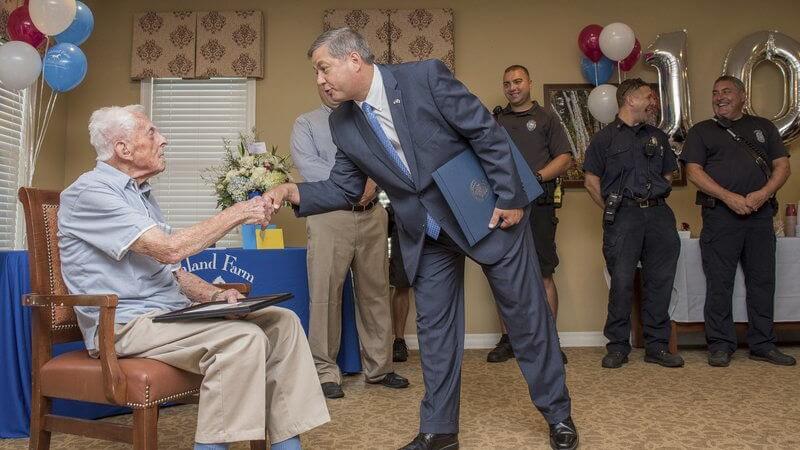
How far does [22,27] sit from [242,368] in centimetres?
274

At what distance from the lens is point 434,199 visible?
2.29m

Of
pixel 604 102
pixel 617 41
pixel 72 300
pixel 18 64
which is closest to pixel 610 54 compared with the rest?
pixel 617 41

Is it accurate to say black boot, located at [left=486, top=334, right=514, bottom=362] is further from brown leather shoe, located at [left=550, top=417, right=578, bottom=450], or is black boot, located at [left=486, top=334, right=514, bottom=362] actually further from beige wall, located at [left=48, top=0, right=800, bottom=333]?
brown leather shoe, located at [left=550, top=417, right=578, bottom=450]

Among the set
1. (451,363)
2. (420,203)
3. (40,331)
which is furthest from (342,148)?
(40,331)

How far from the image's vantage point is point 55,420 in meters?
1.97

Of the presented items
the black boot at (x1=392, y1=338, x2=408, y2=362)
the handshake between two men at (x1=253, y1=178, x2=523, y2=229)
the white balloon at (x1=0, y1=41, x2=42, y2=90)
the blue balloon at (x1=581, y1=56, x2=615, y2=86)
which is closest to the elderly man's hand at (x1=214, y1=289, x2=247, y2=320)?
the handshake between two men at (x1=253, y1=178, x2=523, y2=229)

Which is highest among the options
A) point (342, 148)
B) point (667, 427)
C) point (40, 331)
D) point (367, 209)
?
point (342, 148)

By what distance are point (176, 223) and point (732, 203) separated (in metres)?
3.55

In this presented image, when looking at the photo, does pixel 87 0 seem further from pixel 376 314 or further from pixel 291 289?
pixel 376 314

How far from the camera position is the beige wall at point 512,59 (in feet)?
16.0

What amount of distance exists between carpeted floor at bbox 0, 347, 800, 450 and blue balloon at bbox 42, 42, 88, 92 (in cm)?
181

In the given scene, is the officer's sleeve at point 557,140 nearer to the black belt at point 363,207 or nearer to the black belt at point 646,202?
the black belt at point 646,202

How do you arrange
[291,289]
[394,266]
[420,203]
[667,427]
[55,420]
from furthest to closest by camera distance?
[394,266]
[291,289]
[667,427]
[420,203]
[55,420]

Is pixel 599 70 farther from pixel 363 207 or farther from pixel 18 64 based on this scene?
pixel 18 64
